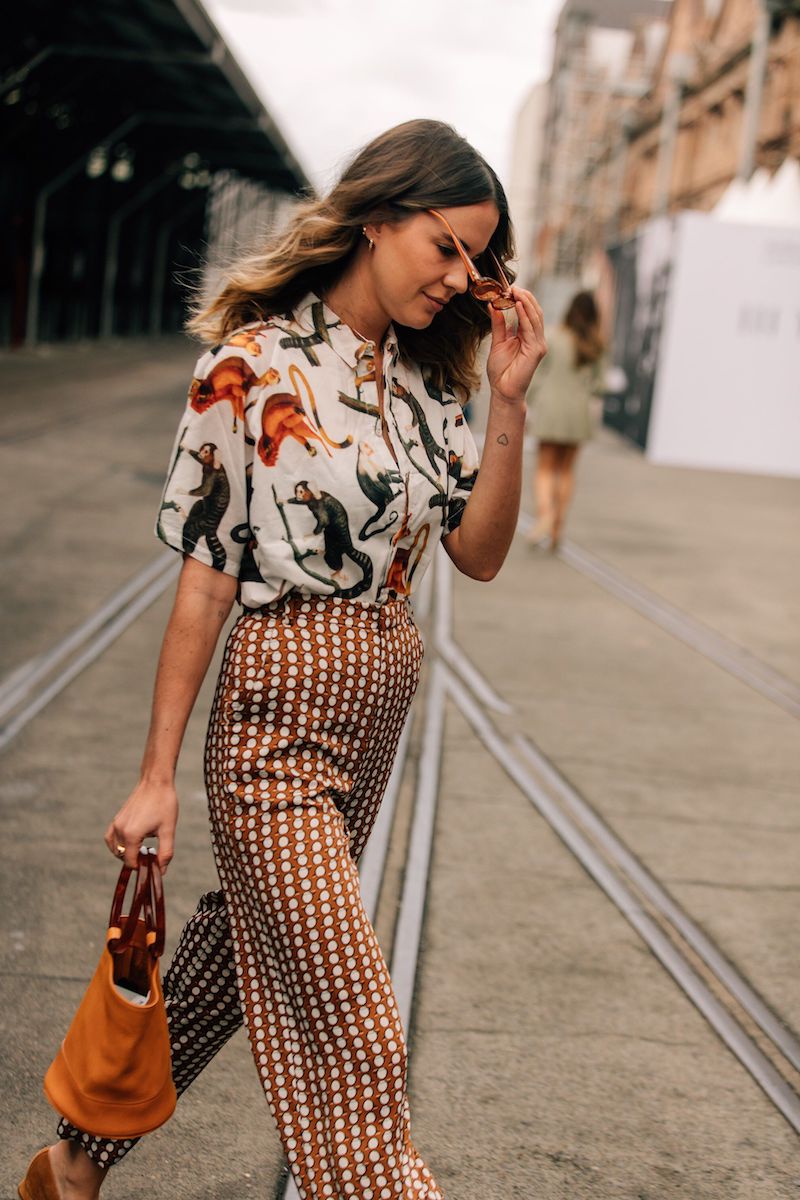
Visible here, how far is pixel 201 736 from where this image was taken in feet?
19.6

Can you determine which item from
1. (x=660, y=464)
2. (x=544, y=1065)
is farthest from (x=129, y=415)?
(x=544, y=1065)

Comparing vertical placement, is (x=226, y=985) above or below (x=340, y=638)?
below

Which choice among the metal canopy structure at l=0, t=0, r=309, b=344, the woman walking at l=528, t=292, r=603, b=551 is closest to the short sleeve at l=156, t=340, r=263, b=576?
the woman walking at l=528, t=292, r=603, b=551

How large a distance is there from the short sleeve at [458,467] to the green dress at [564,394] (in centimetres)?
893

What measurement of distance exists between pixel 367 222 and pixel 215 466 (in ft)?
1.44

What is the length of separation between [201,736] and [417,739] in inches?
32.9

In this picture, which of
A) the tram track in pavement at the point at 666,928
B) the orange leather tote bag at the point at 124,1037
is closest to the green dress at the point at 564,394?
the tram track in pavement at the point at 666,928

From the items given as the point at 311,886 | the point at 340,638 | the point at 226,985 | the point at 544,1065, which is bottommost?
the point at 544,1065

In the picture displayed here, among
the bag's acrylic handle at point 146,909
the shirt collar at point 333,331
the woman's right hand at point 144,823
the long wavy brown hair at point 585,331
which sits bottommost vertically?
the bag's acrylic handle at point 146,909

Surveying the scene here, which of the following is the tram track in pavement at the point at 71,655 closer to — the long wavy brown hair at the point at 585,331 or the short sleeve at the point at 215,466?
the short sleeve at the point at 215,466

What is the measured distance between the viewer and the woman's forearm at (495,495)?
7.79ft

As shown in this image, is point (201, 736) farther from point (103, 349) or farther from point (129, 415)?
point (103, 349)

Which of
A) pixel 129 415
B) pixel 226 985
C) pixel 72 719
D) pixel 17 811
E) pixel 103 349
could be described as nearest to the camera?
pixel 226 985

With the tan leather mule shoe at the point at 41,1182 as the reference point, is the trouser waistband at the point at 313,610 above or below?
above
